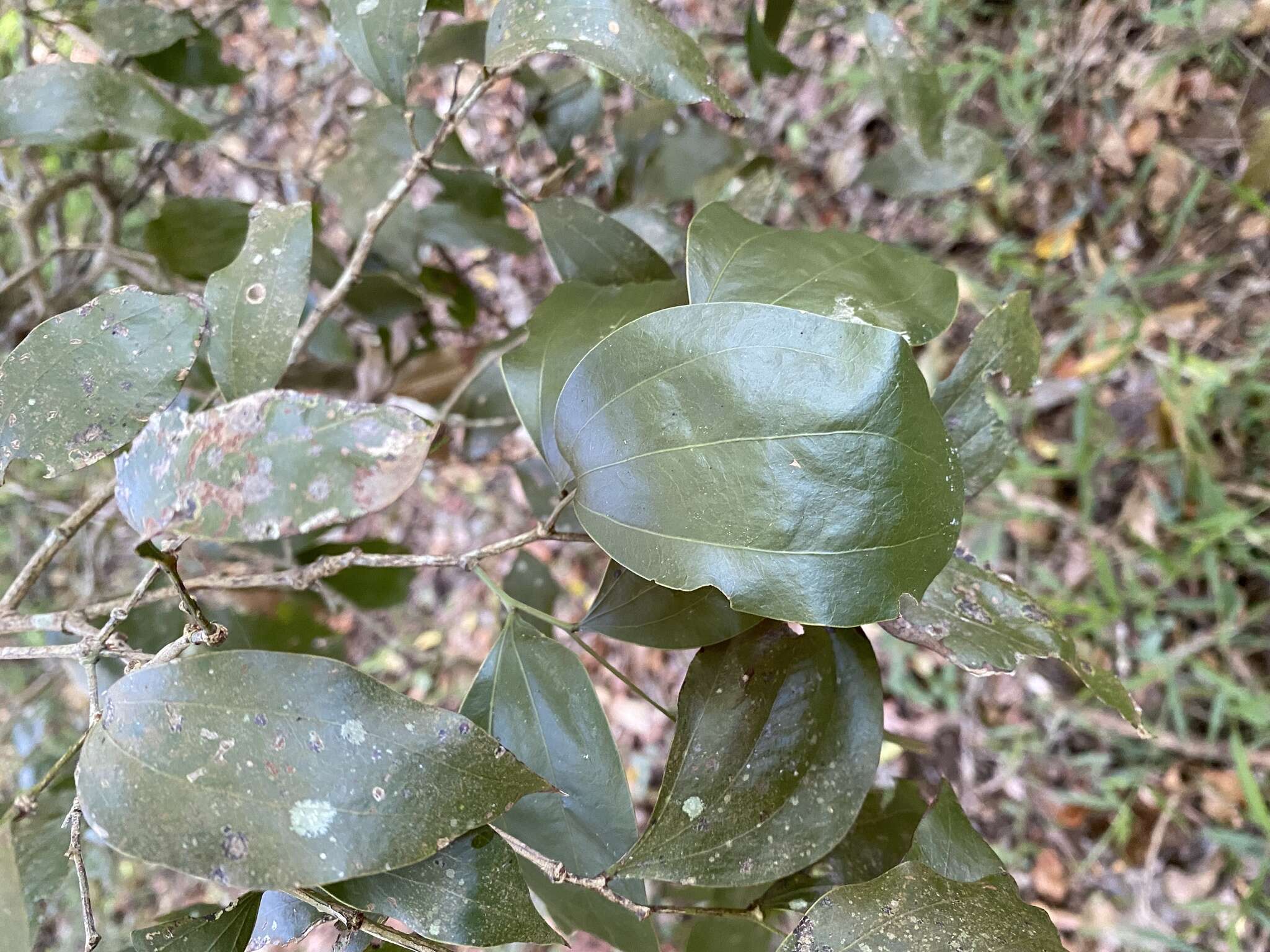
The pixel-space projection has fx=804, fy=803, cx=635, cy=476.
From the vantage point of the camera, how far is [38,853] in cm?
71

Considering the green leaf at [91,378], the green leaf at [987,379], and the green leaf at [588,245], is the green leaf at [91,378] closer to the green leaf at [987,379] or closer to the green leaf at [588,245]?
the green leaf at [588,245]

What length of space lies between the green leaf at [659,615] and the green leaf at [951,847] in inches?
7.3

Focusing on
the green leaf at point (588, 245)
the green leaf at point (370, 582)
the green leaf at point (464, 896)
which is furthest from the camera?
the green leaf at point (370, 582)

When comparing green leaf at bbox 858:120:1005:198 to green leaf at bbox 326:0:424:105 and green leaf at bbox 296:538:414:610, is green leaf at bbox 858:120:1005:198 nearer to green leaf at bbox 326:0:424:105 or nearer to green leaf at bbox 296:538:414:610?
→ green leaf at bbox 326:0:424:105

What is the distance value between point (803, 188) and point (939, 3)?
1.30 feet

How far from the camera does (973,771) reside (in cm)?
146

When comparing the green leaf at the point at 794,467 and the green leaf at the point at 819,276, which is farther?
the green leaf at the point at 819,276

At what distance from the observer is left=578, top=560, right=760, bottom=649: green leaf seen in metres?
0.57

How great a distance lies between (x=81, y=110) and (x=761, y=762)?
804 mm

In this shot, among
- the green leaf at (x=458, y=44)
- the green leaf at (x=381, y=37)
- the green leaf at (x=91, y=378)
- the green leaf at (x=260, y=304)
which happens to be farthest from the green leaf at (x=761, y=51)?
the green leaf at (x=91, y=378)

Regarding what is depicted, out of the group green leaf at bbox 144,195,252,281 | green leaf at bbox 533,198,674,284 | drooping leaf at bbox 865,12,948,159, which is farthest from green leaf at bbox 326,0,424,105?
drooping leaf at bbox 865,12,948,159

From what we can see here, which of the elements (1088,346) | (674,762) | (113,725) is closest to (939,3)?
(1088,346)

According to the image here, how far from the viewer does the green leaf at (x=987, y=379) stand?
64cm

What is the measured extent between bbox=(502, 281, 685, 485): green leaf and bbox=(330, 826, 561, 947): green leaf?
0.26 metres
